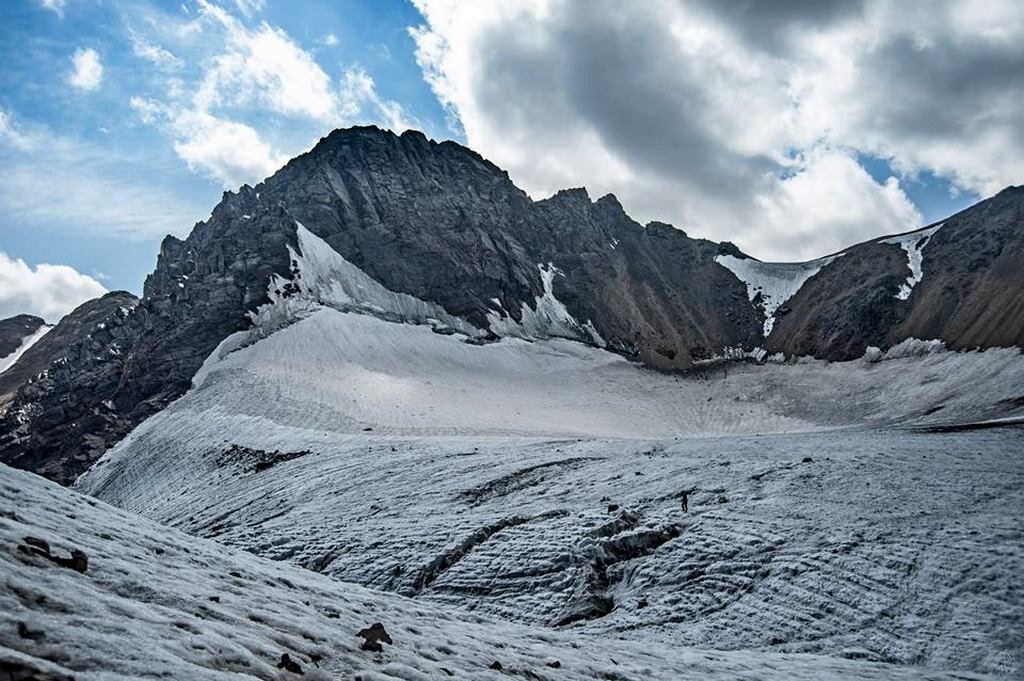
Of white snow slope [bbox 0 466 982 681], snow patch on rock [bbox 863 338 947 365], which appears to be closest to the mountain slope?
white snow slope [bbox 0 466 982 681]

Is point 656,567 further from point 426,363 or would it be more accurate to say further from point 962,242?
point 962,242

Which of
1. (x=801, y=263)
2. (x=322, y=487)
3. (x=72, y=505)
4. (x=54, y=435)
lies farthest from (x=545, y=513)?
(x=801, y=263)

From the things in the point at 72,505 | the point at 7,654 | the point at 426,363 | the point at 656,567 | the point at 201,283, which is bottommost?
the point at 656,567

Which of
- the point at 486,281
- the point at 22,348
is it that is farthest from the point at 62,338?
the point at 486,281

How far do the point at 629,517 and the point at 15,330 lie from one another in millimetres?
208221

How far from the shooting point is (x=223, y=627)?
26.3 ft

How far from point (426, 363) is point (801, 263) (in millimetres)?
86971

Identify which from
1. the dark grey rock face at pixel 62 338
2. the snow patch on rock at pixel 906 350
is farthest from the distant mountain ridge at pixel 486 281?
the dark grey rock face at pixel 62 338

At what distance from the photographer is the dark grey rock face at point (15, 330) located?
525ft

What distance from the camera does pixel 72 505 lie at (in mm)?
11594

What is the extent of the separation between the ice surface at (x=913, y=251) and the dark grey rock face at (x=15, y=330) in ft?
658

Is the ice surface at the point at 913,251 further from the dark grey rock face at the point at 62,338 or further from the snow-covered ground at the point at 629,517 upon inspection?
the dark grey rock face at the point at 62,338

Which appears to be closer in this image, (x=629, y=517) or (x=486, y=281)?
(x=629, y=517)

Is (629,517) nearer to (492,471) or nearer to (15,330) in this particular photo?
(492,471)
